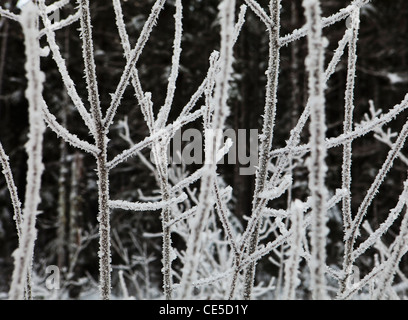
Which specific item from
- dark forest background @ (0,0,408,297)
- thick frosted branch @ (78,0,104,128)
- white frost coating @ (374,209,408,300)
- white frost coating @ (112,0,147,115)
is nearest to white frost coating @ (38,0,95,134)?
thick frosted branch @ (78,0,104,128)

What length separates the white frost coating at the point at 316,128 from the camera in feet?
2.01

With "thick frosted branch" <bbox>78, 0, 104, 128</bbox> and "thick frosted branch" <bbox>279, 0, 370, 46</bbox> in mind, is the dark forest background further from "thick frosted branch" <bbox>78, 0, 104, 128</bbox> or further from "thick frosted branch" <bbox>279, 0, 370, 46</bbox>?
"thick frosted branch" <bbox>78, 0, 104, 128</bbox>

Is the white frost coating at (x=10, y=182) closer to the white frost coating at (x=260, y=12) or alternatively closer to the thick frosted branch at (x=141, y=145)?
the thick frosted branch at (x=141, y=145)

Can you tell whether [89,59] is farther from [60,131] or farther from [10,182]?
[10,182]

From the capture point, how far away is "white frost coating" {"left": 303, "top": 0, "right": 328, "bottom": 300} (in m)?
0.61

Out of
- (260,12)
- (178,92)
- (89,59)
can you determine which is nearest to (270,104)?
(260,12)

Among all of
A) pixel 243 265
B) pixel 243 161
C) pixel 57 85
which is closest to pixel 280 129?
pixel 243 161

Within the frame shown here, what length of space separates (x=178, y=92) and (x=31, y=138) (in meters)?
11.3

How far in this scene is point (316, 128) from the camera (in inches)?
24.6

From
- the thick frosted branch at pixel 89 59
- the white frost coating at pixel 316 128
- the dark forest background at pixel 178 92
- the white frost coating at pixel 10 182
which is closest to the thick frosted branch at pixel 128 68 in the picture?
the thick frosted branch at pixel 89 59

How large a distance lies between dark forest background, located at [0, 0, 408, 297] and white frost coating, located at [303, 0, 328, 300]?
388 inches

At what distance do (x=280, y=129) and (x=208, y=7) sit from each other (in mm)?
4432

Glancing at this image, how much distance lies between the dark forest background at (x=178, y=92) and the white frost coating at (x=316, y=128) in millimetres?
9846
